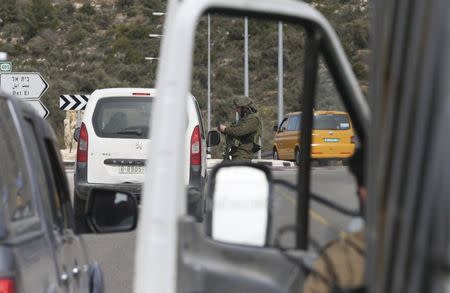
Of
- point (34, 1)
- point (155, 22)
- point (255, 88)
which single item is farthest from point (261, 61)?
point (34, 1)

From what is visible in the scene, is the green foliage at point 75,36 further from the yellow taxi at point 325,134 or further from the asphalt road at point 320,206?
the asphalt road at point 320,206

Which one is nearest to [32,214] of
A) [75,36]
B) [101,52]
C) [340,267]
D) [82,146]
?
[340,267]

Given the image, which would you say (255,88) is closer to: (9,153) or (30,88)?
(30,88)

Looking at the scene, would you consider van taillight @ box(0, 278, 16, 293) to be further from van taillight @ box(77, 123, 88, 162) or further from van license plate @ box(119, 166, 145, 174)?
van license plate @ box(119, 166, 145, 174)

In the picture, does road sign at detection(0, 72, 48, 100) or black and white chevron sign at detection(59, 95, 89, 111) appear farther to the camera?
black and white chevron sign at detection(59, 95, 89, 111)

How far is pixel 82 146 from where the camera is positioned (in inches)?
572

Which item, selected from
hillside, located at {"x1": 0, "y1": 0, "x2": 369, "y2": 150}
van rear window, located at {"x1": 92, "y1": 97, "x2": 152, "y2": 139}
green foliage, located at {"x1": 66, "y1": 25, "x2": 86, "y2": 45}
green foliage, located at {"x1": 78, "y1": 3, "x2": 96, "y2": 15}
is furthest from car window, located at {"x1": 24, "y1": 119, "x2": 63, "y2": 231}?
green foliage, located at {"x1": 78, "y1": 3, "x2": 96, "y2": 15}

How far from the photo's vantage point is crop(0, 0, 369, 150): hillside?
1903 inches

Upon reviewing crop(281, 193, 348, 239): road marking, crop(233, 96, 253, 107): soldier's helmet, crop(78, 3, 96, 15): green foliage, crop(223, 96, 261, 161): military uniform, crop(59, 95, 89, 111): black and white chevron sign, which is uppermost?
crop(78, 3, 96, 15): green foliage

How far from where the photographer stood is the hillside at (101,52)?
1903 inches

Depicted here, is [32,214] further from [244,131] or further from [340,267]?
[244,131]

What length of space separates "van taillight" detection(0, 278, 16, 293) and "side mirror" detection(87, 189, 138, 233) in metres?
1.38

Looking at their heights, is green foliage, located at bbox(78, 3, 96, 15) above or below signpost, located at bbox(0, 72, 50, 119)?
above

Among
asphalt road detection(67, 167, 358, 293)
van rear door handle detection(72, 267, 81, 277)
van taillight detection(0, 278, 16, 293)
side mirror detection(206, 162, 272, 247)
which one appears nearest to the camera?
side mirror detection(206, 162, 272, 247)
